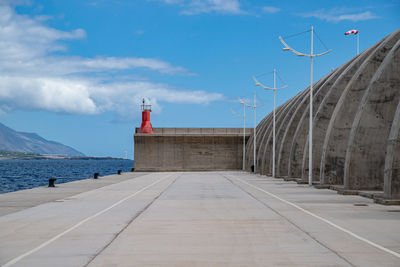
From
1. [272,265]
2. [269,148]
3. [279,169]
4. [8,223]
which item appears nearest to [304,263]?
[272,265]

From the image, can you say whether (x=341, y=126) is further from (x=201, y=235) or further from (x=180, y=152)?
(x=180, y=152)

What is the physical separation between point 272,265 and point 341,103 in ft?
73.5

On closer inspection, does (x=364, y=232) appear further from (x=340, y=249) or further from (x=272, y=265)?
(x=272, y=265)

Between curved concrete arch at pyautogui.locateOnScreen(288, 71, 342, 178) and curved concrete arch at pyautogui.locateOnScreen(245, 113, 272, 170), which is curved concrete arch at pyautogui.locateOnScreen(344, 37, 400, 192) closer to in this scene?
curved concrete arch at pyautogui.locateOnScreen(288, 71, 342, 178)

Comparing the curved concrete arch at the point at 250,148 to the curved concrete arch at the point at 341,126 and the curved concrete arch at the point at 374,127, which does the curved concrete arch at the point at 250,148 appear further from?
the curved concrete arch at the point at 374,127

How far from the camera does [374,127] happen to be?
24281mm

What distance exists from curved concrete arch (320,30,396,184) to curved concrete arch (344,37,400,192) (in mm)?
4336

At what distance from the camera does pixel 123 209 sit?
17203 millimetres

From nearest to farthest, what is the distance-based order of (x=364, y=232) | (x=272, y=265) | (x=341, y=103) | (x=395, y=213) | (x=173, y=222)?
(x=272, y=265) → (x=364, y=232) → (x=173, y=222) → (x=395, y=213) → (x=341, y=103)

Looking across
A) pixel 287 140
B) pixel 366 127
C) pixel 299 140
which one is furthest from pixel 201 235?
pixel 287 140

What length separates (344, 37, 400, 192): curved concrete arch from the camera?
2305 centimetres

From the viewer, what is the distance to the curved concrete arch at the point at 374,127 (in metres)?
23.0

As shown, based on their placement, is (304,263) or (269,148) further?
(269,148)

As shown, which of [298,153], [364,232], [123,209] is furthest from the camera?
[298,153]
